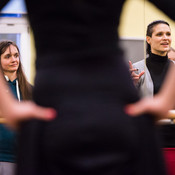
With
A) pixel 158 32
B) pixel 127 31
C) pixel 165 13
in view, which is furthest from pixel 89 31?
pixel 127 31

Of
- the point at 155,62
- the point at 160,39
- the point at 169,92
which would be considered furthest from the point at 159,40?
the point at 169,92

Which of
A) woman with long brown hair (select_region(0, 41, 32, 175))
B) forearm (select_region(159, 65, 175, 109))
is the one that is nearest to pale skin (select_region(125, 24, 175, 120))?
forearm (select_region(159, 65, 175, 109))

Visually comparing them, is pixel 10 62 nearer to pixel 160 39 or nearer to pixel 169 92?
pixel 160 39

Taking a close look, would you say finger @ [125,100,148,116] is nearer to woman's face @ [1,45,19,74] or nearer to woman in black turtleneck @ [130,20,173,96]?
woman's face @ [1,45,19,74]

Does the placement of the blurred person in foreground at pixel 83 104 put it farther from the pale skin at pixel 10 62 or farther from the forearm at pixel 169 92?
the pale skin at pixel 10 62

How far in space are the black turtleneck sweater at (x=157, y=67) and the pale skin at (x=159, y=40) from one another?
4cm

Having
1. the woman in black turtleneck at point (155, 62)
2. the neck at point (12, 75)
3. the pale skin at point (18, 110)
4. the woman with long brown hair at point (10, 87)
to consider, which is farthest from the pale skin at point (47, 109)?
the woman in black turtleneck at point (155, 62)

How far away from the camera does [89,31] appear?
25.6 inches

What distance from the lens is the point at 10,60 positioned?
9.23 feet

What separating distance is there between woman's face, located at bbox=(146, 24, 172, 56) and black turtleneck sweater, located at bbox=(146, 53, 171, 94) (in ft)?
0.15

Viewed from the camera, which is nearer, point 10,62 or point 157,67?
point 10,62

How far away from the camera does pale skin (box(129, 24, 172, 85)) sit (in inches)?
126

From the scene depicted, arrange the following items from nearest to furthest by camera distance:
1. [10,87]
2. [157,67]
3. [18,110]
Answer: [18,110]
[10,87]
[157,67]

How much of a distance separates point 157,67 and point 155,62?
0.06 m
